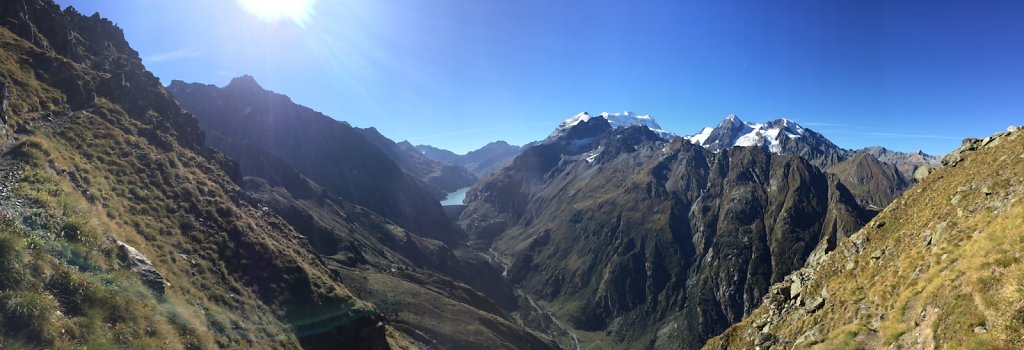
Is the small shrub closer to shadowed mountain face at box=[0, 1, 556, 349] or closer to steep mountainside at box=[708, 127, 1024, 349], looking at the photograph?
shadowed mountain face at box=[0, 1, 556, 349]

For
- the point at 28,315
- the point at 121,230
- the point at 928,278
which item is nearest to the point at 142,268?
the point at 121,230

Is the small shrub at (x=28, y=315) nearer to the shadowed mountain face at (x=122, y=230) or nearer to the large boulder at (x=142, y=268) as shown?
the shadowed mountain face at (x=122, y=230)

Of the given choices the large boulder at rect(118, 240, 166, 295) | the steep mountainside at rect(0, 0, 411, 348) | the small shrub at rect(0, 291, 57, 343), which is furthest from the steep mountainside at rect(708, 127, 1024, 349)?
the large boulder at rect(118, 240, 166, 295)

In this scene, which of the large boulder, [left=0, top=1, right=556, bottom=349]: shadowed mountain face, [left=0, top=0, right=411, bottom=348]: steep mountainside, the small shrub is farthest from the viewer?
the large boulder

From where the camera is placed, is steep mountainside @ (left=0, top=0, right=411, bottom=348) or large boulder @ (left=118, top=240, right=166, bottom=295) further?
large boulder @ (left=118, top=240, right=166, bottom=295)

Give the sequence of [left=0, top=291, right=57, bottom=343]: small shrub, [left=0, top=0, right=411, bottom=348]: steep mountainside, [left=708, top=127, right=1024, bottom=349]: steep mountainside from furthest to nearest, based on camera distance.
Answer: [left=0, top=0, right=411, bottom=348]: steep mountainside, [left=0, top=291, right=57, bottom=343]: small shrub, [left=708, top=127, right=1024, bottom=349]: steep mountainside

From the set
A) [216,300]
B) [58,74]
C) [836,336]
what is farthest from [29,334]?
[58,74]

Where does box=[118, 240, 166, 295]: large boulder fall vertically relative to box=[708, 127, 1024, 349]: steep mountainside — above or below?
below

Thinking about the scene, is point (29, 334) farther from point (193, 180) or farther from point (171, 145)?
point (171, 145)
